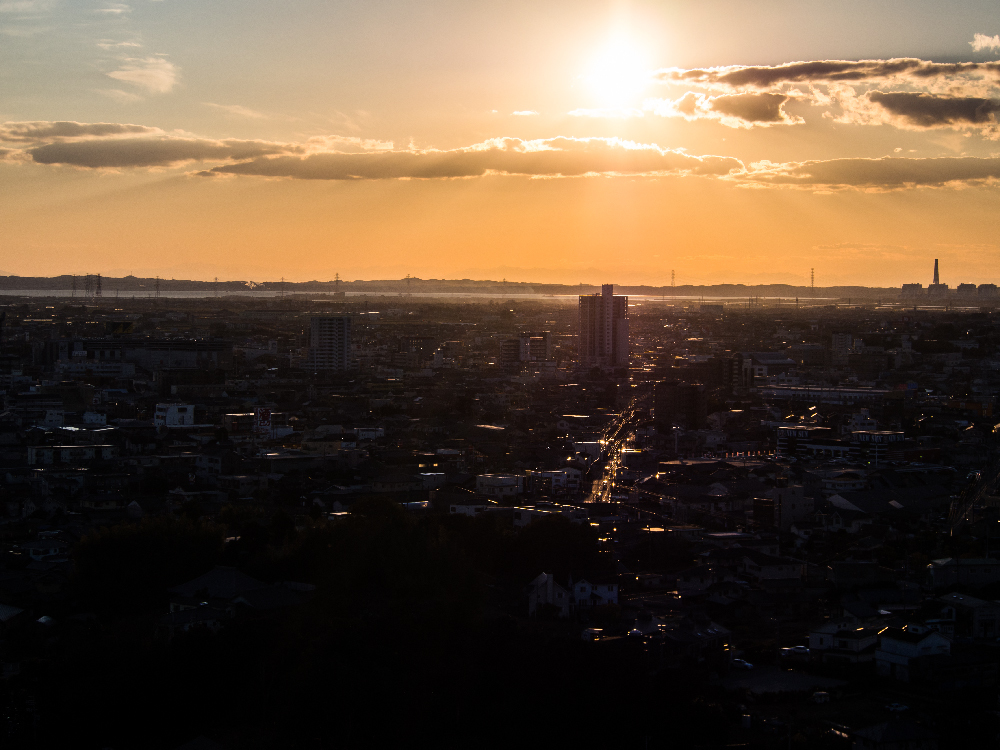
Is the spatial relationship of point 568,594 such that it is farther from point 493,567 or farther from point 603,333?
point 603,333

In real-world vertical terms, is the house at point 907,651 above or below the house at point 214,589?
below

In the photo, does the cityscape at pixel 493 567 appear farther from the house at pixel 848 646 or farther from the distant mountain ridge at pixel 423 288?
the distant mountain ridge at pixel 423 288

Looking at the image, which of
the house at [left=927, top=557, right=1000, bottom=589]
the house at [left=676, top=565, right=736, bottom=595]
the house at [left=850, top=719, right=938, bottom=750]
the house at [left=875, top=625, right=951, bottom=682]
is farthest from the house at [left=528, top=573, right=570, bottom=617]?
the house at [left=927, top=557, right=1000, bottom=589]

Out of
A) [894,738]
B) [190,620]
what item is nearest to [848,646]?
[894,738]

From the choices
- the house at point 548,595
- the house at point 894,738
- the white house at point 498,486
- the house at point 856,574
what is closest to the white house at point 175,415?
the white house at point 498,486

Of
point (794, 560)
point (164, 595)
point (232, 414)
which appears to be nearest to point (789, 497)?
point (794, 560)

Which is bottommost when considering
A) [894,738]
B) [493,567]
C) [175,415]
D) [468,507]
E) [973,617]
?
[894,738]
